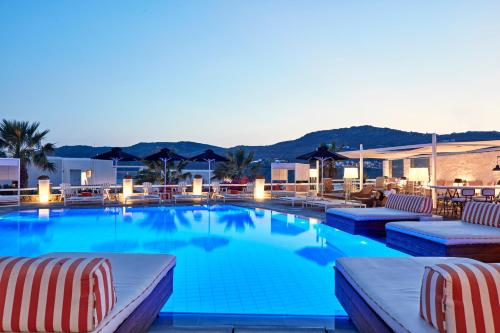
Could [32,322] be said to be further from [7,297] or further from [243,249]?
[243,249]

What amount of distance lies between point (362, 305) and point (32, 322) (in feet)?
7.38

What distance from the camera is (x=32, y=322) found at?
209 cm

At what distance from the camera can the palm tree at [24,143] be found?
15.0 metres

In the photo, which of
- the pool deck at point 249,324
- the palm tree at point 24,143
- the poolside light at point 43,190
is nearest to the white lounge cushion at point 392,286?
the pool deck at point 249,324

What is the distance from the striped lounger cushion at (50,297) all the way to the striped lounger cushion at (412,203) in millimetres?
7035

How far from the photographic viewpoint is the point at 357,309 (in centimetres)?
306

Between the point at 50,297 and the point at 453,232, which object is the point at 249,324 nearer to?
the point at 50,297

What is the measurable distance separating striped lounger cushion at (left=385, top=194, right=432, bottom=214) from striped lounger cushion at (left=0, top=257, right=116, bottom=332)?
23.1 feet

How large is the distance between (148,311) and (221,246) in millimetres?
4232

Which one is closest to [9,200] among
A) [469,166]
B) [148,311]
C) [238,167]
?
[148,311]

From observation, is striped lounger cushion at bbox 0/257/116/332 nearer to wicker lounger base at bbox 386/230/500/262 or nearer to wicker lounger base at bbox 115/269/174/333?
wicker lounger base at bbox 115/269/174/333

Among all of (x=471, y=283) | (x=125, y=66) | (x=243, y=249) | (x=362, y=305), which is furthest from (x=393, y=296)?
(x=125, y=66)

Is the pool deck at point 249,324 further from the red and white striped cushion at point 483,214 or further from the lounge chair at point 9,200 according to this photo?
the lounge chair at point 9,200

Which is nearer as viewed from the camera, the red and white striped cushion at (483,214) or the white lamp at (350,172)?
the red and white striped cushion at (483,214)
